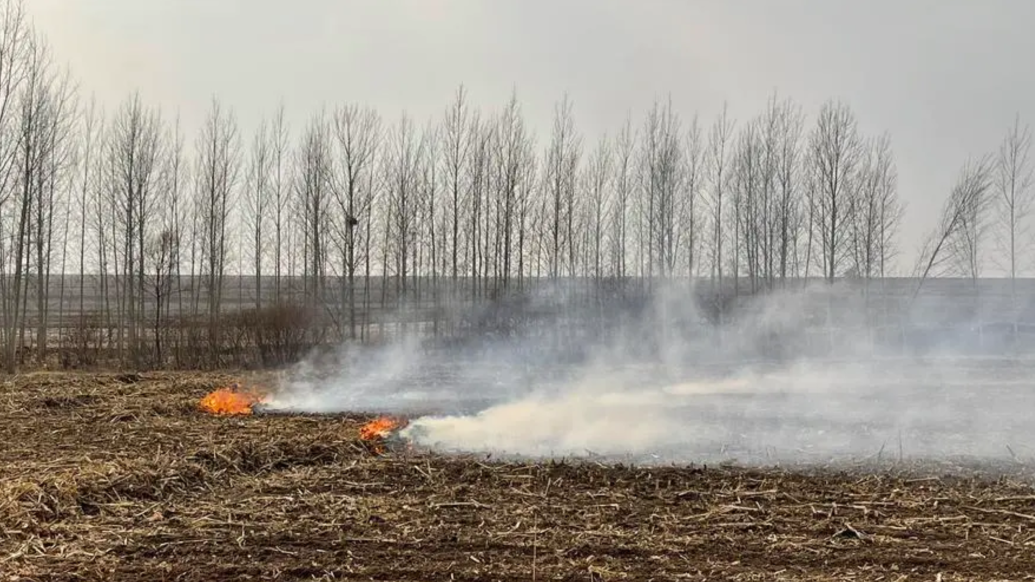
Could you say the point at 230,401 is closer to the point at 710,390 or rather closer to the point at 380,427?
the point at 380,427

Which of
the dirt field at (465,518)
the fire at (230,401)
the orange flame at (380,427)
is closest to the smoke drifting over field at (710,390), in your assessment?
the orange flame at (380,427)

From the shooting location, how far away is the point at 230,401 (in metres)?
14.8

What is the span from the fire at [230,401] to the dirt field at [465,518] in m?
3.73

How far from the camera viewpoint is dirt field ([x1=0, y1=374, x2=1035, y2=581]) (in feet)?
18.1

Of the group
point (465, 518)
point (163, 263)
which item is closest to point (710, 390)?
point (465, 518)

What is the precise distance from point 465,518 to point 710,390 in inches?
457

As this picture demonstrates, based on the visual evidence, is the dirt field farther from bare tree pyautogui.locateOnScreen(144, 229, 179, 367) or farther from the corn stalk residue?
bare tree pyautogui.locateOnScreen(144, 229, 179, 367)

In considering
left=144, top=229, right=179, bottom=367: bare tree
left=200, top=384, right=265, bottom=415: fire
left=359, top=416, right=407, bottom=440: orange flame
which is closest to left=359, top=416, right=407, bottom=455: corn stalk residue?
left=359, top=416, right=407, bottom=440: orange flame

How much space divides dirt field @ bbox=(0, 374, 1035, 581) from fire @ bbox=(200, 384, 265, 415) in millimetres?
3725

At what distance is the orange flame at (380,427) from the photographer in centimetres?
1099

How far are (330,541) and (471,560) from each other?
139 centimetres

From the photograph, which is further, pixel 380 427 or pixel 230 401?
pixel 230 401

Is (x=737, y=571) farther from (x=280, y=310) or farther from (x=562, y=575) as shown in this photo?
(x=280, y=310)

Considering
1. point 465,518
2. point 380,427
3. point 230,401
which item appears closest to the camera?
point 465,518
